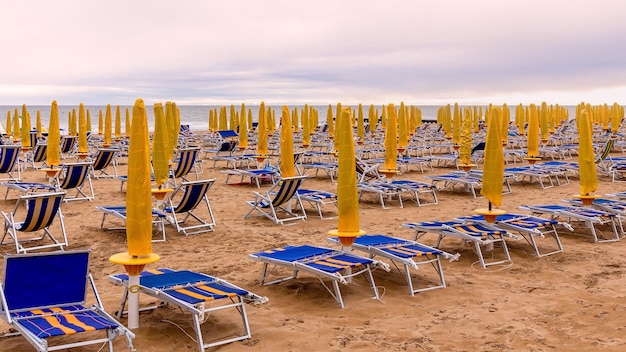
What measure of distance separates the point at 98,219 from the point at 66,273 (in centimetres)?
503

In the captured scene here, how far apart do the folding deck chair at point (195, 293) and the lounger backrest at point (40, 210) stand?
2415mm

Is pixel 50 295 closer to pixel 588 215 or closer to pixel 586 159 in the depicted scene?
pixel 588 215

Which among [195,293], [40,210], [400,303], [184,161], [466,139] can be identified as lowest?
[400,303]

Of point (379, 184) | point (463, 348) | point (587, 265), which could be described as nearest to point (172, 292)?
point (463, 348)

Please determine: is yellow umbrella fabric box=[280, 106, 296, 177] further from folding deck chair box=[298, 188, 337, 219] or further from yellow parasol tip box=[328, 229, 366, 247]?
yellow parasol tip box=[328, 229, 366, 247]

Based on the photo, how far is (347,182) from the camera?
5801 mm

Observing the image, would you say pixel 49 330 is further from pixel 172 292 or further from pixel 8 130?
pixel 8 130

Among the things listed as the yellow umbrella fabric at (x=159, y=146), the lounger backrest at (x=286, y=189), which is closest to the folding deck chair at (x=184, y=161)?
the lounger backrest at (x=286, y=189)

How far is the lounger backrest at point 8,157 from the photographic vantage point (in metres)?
12.2

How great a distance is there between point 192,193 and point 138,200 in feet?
12.9

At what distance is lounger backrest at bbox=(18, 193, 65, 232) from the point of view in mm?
6973

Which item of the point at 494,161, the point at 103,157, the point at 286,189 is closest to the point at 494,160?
the point at 494,161

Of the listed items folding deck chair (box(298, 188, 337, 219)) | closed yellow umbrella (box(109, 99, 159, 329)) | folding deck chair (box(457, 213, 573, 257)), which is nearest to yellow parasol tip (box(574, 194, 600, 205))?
folding deck chair (box(457, 213, 573, 257))

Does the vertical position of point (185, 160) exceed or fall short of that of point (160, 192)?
it exceeds it
